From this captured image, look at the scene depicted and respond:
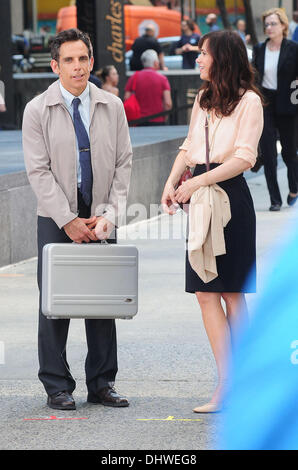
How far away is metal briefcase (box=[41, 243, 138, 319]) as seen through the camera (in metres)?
5.36

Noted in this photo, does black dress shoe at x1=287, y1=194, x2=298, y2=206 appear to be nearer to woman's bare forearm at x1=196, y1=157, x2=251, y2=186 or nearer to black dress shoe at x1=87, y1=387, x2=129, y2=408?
black dress shoe at x1=87, y1=387, x2=129, y2=408

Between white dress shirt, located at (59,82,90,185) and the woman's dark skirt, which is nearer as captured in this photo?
the woman's dark skirt

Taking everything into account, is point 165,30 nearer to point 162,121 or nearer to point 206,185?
point 162,121

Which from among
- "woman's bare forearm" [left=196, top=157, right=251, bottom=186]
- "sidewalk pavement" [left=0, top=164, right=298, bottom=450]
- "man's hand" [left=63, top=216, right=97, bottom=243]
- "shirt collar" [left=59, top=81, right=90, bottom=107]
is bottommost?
"sidewalk pavement" [left=0, top=164, right=298, bottom=450]

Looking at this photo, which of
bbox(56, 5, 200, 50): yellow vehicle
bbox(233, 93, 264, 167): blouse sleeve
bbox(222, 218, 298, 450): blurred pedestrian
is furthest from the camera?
bbox(56, 5, 200, 50): yellow vehicle

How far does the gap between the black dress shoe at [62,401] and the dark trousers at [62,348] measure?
0.08ft

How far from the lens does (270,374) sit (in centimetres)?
558

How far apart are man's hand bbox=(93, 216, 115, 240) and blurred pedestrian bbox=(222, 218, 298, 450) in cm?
76

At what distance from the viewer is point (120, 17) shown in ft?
63.3

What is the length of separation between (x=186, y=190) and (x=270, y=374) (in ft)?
3.11

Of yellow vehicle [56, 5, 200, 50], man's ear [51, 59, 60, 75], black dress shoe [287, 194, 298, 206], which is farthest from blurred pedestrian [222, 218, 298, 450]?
yellow vehicle [56, 5, 200, 50]

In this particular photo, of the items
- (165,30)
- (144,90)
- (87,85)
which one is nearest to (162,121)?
(144,90)

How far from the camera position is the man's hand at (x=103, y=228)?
17.8 feet

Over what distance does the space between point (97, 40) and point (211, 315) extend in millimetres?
13485
